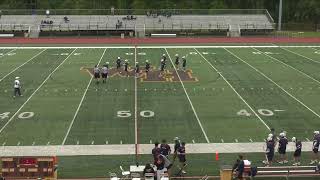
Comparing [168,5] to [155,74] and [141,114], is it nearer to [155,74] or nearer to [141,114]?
[155,74]

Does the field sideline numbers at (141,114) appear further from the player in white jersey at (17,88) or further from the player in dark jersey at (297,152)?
the player in dark jersey at (297,152)

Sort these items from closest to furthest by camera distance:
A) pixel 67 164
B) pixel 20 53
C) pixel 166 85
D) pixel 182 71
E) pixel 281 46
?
pixel 67 164
pixel 166 85
pixel 182 71
pixel 20 53
pixel 281 46

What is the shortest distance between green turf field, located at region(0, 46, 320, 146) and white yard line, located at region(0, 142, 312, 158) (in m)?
0.44

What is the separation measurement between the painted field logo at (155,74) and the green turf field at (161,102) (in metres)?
0.06

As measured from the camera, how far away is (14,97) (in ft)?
78.8

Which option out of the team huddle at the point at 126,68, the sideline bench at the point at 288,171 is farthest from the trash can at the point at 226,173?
the team huddle at the point at 126,68

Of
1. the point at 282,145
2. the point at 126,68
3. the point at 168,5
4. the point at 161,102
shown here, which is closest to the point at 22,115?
the point at 161,102

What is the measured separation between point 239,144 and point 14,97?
11.8 m

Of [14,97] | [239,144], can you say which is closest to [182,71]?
[14,97]

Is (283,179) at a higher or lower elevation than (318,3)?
lower

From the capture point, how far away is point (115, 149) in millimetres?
16641

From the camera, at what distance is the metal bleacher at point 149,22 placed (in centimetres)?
5806

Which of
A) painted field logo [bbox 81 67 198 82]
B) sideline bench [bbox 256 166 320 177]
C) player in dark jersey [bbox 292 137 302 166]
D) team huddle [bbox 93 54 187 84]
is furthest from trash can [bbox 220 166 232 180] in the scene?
painted field logo [bbox 81 67 198 82]

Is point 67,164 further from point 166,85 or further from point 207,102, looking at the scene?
point 166,85
